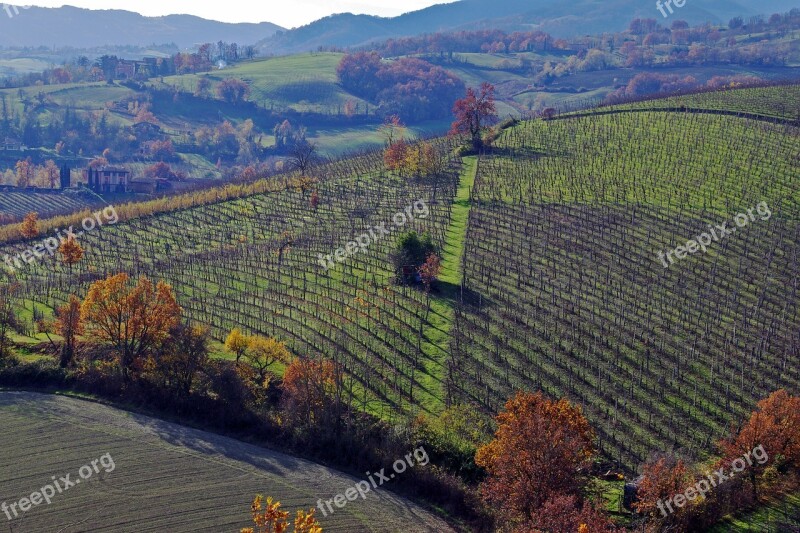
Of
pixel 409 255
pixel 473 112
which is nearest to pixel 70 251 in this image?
pixel 409 255

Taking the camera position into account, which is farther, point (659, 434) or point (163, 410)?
point (163, 410)

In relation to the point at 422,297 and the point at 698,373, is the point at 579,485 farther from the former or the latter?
the point at 422,297

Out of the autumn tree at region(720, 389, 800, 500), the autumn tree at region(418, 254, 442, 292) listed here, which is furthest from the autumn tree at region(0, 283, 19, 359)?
the autumn tree at region(720, 389, 800, 500)

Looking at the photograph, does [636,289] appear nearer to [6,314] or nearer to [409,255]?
[409,255]

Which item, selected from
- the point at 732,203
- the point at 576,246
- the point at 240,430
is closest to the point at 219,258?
the point at 240,430
